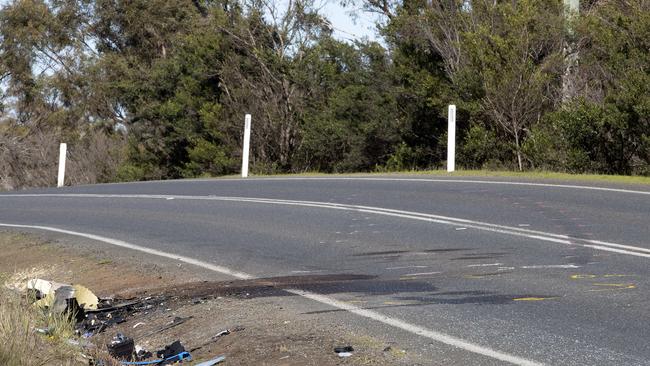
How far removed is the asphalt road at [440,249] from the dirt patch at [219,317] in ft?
0.78

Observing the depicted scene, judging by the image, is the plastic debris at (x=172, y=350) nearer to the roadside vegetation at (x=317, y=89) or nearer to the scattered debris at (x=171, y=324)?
the scattered debris at (x=171, y=324)

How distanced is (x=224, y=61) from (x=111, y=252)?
27.2 meters

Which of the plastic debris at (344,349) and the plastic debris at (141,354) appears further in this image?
the plastic debris at (141,354)

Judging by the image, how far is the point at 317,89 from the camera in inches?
1388

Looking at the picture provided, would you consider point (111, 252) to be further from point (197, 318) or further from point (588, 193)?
point (588, 193)

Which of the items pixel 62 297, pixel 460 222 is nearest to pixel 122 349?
pixel 62 297

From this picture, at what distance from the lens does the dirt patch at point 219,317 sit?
589 centimetres

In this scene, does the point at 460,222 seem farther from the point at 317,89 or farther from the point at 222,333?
the point at 317,89

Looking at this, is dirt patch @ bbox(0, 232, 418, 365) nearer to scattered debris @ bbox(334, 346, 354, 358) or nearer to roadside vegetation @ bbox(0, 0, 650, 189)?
scattered debris @ bbox(334, 346, 354, 358)

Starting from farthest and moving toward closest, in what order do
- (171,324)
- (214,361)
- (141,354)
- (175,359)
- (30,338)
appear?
(171,324)
(141,354)
(175,359)
(214,361)
(30,338)

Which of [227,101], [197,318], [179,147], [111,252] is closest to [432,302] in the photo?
[197,318]

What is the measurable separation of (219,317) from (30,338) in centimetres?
177

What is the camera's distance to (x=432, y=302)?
7.15 meters

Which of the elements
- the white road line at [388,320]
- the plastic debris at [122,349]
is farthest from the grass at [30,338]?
the white road line at [388,320]
